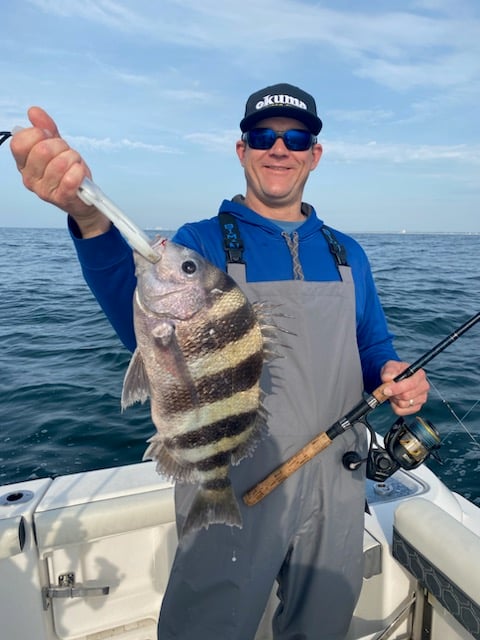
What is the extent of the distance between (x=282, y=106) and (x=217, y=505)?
1.99 meters

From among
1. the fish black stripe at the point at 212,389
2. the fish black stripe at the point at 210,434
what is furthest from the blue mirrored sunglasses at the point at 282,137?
the fish black stripe at the point at 210,434

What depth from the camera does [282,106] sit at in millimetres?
2582

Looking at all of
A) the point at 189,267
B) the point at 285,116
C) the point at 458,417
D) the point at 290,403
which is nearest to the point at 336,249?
the point at 285,116

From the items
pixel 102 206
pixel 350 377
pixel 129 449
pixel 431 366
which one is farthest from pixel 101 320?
pixel 102 206

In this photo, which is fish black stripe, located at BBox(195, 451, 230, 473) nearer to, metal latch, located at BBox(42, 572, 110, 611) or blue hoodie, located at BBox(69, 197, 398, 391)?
blue hoodie, located at BBox(69, 197, 398, 391)

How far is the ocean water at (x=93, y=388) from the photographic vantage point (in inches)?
223

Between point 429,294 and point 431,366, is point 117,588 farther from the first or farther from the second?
point 429,294

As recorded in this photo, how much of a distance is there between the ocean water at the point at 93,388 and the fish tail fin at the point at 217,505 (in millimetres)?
3831

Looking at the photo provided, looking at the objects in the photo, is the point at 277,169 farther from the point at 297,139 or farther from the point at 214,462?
the point at 214,462

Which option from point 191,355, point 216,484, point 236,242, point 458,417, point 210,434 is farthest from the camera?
point 458,417

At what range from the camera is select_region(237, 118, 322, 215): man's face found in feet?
8.73

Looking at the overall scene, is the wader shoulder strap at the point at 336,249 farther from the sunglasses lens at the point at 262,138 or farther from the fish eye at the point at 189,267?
the fish eye at the point at 189,267

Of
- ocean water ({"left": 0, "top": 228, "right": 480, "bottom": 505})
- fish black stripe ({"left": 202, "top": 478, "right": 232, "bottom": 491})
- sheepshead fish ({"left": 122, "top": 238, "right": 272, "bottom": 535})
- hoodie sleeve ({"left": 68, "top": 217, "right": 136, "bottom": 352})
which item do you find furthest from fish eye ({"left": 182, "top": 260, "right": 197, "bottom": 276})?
ocean water ({"left": 0, "top": 228, "right": 480, "bottom": 505})

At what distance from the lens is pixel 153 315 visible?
5.71ft
